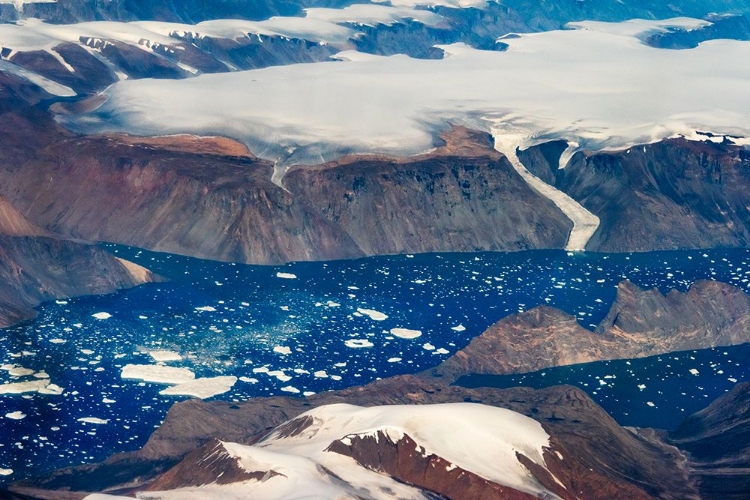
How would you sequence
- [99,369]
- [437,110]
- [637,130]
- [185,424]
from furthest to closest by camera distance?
[437,110] < [637,130] < [99,369] < [185,424]

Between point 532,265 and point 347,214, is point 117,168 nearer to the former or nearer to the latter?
point 347,214

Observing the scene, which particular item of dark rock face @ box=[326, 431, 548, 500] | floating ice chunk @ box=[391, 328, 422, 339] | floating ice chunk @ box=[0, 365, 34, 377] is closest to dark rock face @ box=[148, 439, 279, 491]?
dark rock face @ box=[326, 431, 548, 500]

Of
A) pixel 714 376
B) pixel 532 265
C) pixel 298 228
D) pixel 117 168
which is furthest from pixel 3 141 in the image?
pixel 714 376

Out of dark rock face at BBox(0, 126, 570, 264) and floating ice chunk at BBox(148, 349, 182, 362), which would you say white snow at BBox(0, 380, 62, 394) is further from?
dark rock face at BBox(0, 126, 570, 264)

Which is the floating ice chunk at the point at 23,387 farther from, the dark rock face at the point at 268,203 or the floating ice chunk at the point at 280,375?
the dark rock face at the point at 268,203

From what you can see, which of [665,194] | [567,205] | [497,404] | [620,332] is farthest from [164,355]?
[665,194]
